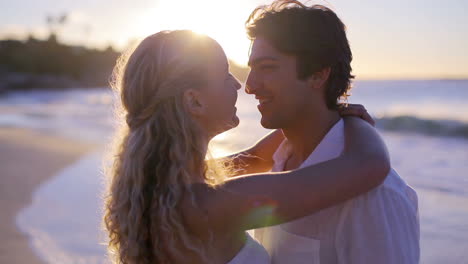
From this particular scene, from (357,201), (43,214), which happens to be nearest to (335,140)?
(357,201)

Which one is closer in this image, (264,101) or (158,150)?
(158,150)

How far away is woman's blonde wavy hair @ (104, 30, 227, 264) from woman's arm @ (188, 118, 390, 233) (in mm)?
115

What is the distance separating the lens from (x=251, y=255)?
2633 mm

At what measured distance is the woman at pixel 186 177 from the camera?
7.41 feet

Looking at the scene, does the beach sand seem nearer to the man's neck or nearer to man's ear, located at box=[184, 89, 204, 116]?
the man's neck

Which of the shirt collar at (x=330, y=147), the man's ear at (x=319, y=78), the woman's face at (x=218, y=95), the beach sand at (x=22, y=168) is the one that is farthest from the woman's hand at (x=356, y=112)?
the beach sand at (x=22, y=168)

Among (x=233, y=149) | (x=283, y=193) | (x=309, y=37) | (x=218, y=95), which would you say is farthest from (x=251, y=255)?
(x=233, y=149)

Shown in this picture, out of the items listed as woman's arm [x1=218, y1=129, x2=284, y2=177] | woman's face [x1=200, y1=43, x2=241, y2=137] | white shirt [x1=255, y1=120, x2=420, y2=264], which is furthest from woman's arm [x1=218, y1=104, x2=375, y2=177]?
woman's face [x1=200, y1=43, x2=241, y2=137]

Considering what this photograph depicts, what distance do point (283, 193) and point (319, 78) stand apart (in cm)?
98

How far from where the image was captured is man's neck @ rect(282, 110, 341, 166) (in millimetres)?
3021

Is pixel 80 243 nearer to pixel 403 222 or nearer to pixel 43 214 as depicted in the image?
pixel 43 214

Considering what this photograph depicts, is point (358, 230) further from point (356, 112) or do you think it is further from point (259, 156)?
point (259, 156)

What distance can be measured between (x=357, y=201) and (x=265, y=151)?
4.45ft

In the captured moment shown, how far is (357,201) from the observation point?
8.11 feet
